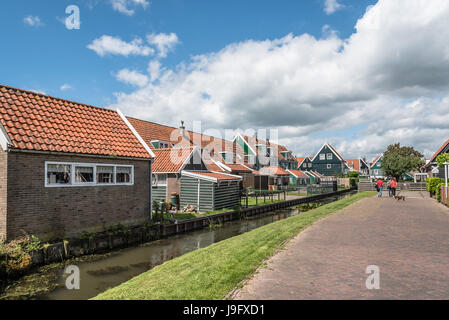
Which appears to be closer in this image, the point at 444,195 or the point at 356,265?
the point at 356,265

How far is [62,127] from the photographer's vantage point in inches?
498

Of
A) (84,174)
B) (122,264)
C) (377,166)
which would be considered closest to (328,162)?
(377,166)

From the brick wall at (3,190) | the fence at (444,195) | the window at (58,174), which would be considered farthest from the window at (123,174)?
the fence at (444,195)

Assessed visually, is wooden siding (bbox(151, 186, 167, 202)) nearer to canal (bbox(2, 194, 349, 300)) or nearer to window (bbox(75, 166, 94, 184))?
canal (bbox(2, 194, 349, 300))

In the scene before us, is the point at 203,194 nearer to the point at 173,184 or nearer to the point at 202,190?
the point at 202,190

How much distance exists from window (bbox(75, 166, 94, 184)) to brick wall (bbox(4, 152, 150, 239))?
33cm

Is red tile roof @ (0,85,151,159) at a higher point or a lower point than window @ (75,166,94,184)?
higher

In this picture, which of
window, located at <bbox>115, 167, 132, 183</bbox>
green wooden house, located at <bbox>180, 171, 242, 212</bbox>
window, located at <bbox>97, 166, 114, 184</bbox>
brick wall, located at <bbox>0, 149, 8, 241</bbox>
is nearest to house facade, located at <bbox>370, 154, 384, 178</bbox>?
green wooden house, located at <bbox>180, 171, 242, 212</bbox>

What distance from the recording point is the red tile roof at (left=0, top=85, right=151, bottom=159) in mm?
10838

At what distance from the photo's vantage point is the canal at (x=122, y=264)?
8.58 m

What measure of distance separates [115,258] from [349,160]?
93547mm

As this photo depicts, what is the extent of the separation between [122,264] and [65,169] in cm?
470
